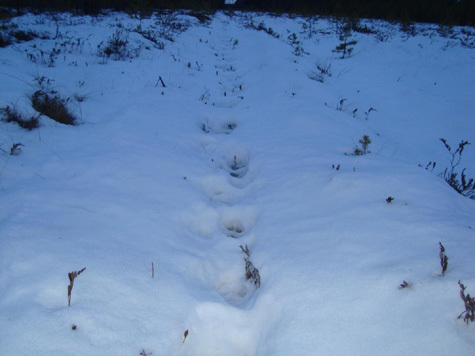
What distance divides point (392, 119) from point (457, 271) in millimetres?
4117

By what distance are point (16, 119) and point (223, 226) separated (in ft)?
8.14

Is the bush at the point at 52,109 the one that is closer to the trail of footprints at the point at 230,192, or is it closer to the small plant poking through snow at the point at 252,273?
the trail of footprints at the point at 230,192

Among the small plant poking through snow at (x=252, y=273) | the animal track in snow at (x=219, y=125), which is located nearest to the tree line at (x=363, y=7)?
the animal track in snow at (x=219, y=125)

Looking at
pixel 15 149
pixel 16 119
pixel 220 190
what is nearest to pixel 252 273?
pixel 220 190

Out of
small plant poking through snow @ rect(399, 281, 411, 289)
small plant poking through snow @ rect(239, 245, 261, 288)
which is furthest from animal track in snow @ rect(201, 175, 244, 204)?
small plant poking through snow @ rect(399, 281, 411, 289)

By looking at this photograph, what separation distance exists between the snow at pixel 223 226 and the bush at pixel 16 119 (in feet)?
0.30

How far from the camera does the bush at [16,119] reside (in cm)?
301

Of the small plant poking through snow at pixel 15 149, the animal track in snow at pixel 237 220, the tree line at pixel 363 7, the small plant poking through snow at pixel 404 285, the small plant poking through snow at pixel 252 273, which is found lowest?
the animal track in snow at pixel 237 220

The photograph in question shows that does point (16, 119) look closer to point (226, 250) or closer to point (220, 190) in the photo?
point (220, 190)

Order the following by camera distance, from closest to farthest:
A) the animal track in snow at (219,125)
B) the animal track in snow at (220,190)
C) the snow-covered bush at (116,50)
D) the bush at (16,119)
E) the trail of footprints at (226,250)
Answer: the trail of footprints at (226,250), the animal track in snow at (220,190), the bush at (16,119), the animal track in snow at (219,125), the snow-covered bush at (116,50)

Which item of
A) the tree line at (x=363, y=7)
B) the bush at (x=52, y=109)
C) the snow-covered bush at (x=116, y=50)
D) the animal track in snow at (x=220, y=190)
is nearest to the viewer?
the animal track in snow at (x=220, y=190)

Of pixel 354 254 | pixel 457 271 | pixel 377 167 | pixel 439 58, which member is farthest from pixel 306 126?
pixel 439 58

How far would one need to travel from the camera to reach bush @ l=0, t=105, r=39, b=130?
301cm

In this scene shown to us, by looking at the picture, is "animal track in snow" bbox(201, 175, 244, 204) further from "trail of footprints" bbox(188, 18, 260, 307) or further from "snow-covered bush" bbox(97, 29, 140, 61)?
"snow-covered bush" bbox(97, 29, 140, 61)
